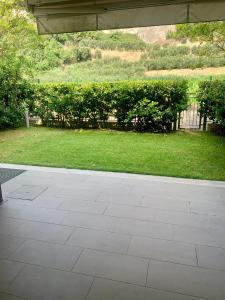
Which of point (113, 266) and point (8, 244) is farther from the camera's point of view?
point (8, 244)

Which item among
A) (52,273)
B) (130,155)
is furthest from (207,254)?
(130,155)

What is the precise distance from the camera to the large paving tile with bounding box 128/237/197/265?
6.62ft

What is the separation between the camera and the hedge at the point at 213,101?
565 centimetres

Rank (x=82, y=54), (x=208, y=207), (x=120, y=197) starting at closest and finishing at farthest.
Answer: (x=208, y=207) → (x=120, y=197) → (x=82, y=54)

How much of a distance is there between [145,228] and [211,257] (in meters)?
0.62

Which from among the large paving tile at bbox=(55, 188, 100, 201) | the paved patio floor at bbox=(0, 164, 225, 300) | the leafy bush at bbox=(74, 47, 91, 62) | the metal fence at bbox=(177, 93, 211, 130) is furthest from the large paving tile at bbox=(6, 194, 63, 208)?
the leafy bush at bbox=(74, 47, 91, 62)

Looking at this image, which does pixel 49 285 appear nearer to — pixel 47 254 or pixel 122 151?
pixel 47 254

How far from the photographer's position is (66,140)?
584 centimetres

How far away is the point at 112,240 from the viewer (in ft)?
7.39

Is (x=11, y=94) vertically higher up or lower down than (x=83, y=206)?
higher up

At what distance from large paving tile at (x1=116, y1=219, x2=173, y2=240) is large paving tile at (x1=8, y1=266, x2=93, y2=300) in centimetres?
68

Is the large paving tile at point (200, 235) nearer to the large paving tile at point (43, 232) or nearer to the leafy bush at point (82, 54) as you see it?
the large paving tile at point (43, 232)

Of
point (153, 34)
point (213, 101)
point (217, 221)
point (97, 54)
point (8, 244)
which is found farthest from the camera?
point (153, 34)

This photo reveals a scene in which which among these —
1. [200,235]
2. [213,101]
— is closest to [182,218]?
[200,235]
